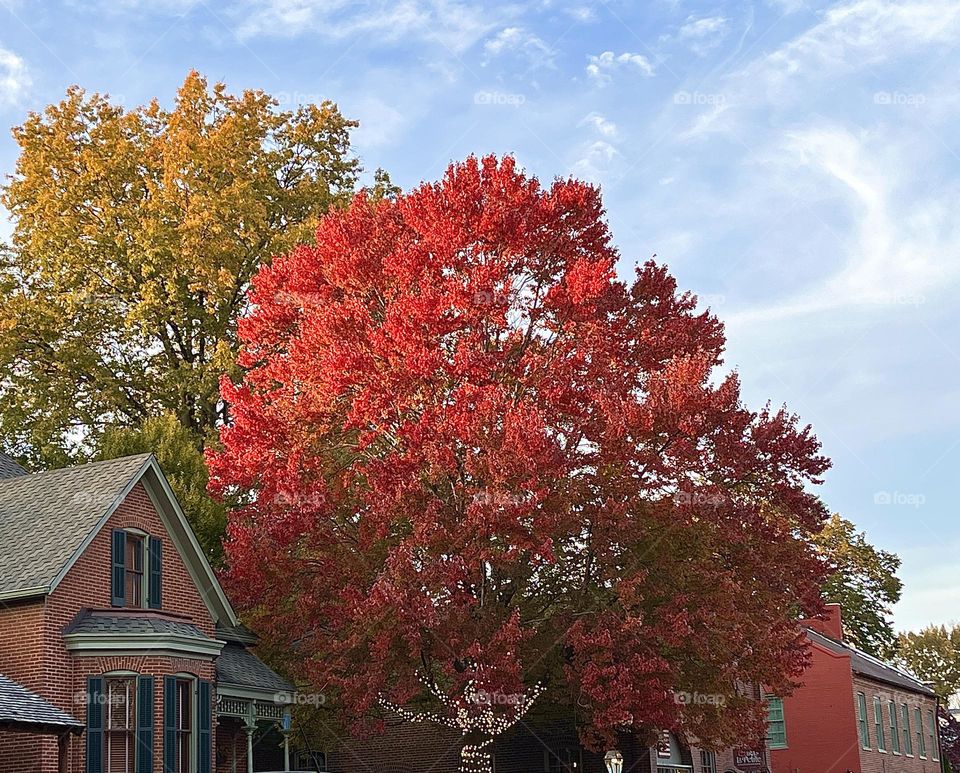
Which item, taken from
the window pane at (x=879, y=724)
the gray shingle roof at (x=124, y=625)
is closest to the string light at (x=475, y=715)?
the gray shingle roof at (x=124, y=625)

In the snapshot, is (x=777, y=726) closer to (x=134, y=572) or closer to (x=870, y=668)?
(x=870, y=668)

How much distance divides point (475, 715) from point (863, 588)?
172ft

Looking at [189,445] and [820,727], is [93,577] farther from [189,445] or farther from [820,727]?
[820,727]

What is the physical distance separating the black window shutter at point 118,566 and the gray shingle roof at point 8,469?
827 centimetres

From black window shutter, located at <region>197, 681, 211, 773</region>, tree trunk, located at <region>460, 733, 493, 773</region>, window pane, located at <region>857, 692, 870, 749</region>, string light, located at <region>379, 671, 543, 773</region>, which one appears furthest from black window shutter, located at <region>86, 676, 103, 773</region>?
window pane, located at <region>857, 692, 870, 749</region>

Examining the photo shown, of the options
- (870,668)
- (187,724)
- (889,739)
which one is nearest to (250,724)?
(187,724)

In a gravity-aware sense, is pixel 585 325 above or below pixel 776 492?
above

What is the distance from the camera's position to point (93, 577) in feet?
87.1

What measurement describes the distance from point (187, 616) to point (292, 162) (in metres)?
21.1

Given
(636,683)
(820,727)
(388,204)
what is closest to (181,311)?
(388,204)

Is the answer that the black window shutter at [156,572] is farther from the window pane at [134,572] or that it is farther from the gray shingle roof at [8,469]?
the gray shingle roof at [8,469]

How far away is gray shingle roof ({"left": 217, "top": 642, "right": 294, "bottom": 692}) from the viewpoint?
29859 millimetres

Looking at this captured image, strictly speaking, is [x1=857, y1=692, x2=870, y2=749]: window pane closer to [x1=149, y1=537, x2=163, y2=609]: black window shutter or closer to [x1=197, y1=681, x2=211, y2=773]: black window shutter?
[x1=197, y1=681, x2=211, y2=773]: black window shutter

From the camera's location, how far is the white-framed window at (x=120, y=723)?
25438 millimetres
